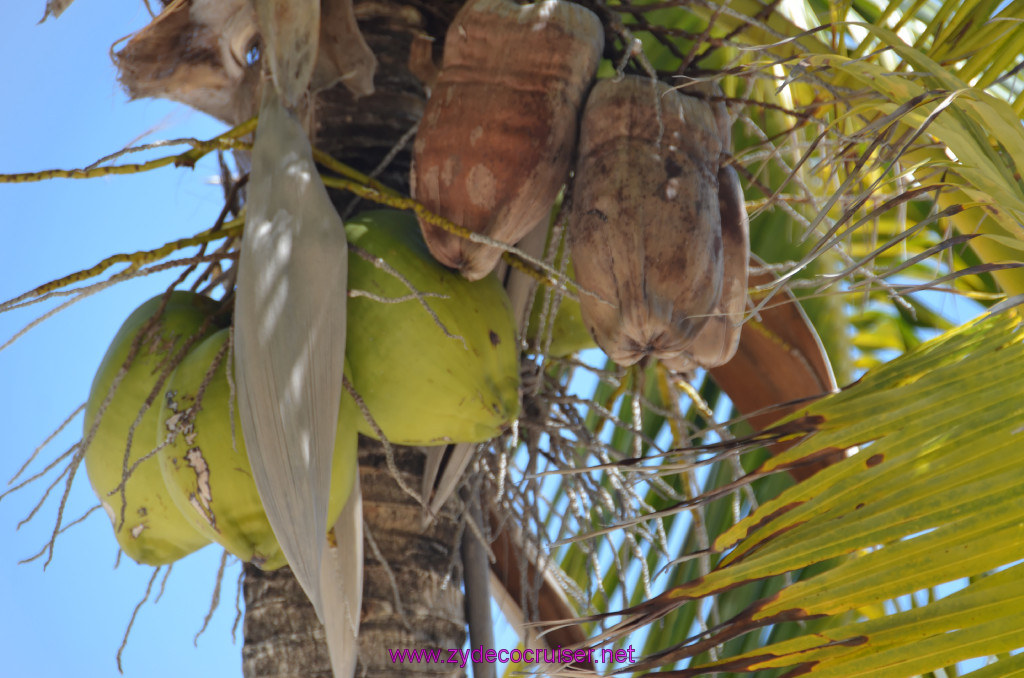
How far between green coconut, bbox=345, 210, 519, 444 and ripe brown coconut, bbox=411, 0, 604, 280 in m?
0.04

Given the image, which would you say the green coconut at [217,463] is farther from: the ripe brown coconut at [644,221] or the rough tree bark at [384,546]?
the ripe brown coconut at [644,221]

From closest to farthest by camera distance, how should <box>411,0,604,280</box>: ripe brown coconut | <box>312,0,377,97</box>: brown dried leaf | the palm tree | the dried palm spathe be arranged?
the palm tree, the dried palm spathe, <box>411,0,604,280</box>: ripe brown coconut, <box>312,0,377,97</box>: brown dried leaf

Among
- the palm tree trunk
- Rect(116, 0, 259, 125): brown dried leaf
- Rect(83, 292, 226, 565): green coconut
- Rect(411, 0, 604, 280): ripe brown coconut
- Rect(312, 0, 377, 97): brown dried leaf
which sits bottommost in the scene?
the palm tree trunk

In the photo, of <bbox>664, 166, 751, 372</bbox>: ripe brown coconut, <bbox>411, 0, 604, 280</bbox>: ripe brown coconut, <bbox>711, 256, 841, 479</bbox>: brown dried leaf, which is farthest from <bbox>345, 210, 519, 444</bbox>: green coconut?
<bbox>711, 256, 841, 479</bbox>: brown dried leaf

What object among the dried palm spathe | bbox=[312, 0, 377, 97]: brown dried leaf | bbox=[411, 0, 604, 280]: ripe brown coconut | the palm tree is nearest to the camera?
the palm tree

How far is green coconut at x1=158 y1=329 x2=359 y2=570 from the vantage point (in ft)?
2.64

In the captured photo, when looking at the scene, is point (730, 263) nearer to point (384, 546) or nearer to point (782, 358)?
point (782, 358)

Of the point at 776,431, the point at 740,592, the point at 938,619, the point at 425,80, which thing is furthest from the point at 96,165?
the point at 740,592

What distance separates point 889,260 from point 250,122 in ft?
4.47

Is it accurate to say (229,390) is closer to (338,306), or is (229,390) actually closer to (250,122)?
(338,306)

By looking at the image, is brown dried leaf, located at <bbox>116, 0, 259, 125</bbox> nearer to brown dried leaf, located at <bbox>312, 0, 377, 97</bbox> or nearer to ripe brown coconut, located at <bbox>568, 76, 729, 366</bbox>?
brown dried leaf, located at <bbox>312, 0, 377, 97</bbox>

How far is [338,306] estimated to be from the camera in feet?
2.57

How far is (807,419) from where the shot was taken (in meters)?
0.69

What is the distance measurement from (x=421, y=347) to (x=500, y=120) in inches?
8.0
